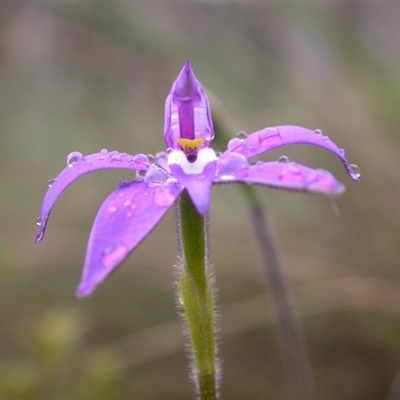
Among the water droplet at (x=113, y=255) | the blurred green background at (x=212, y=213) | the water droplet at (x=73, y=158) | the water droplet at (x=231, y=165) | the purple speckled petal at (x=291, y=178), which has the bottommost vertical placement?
the water droplet at (x=113, y=255)

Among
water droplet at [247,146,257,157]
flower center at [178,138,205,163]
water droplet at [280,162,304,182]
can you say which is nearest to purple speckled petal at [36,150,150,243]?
flower center at [178,138,205,163]

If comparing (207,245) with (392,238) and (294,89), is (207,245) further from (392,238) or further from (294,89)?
(294,89)

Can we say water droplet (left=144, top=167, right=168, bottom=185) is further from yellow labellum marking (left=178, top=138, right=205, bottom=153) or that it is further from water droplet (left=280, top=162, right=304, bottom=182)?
water droplet (left=280, top=162, right=304, bottom=182)

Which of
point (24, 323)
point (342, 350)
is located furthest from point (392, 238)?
point (24, 323)

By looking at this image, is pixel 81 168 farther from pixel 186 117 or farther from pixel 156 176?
pixel 186 117

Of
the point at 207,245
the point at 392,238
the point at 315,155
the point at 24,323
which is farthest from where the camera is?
the point at 315,155

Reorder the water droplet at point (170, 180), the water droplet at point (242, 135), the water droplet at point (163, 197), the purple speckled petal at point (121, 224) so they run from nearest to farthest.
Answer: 1. the purple speckled petal at point (121, 224)
2. the water droplet at point (163, 197)
3. the water droplet at point (170, 180)
4. the water droplet at point (242, 135)

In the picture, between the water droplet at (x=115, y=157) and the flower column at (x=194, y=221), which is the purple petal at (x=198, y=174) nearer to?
the flower column at (x=194, y=221)

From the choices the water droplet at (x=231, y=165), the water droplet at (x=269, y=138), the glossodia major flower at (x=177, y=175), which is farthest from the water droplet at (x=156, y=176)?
the water droplet at (x=269, y=138)
